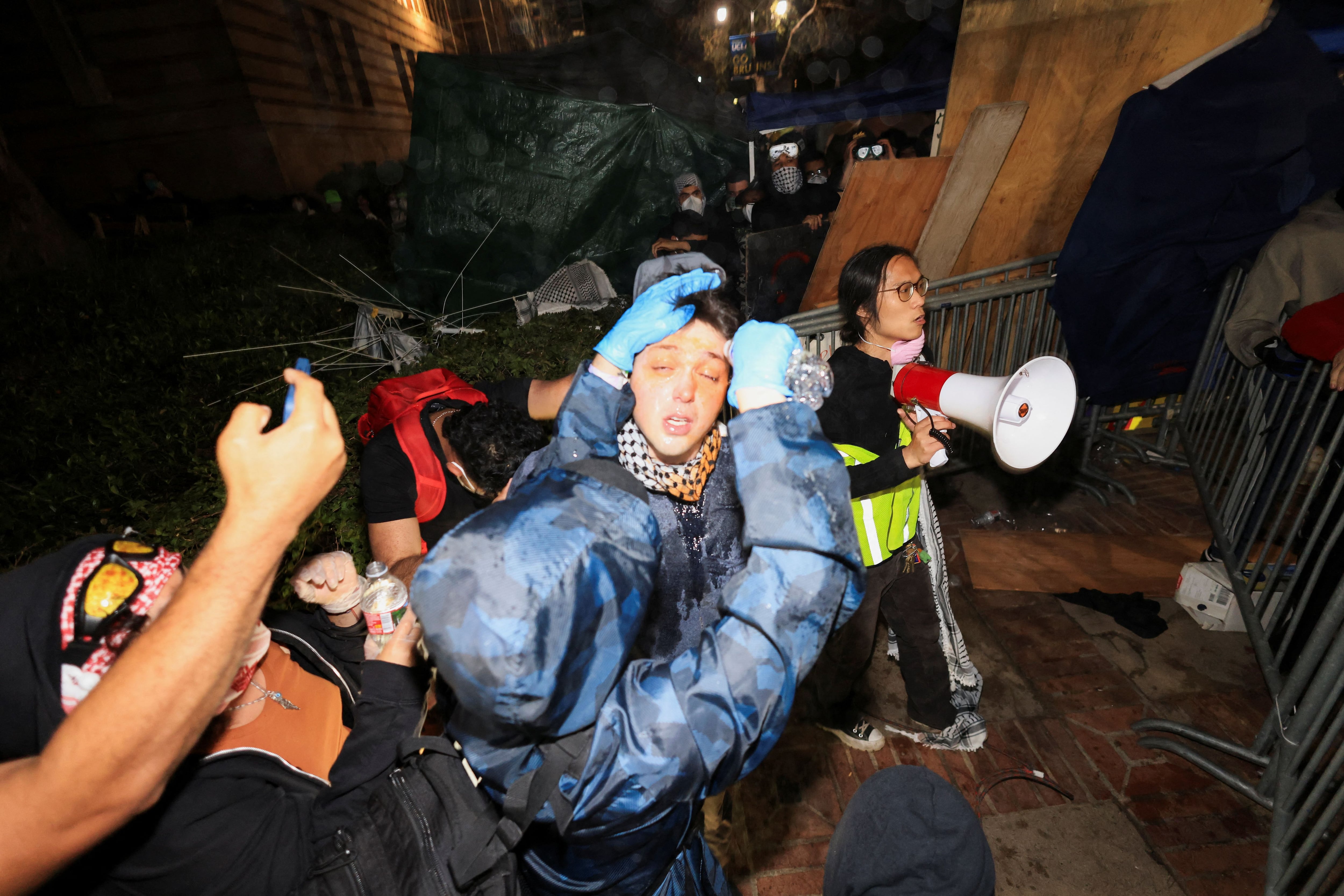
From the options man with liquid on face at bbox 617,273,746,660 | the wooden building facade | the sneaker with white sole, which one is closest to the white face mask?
the sneaker with white sole

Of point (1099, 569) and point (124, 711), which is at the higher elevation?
point (124, 711)

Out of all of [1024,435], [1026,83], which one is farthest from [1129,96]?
[1024,435]

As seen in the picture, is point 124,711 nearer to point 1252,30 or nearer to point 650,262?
point 650,262

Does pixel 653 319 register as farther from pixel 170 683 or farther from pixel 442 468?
pixel 442 468

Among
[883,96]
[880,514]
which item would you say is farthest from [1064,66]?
[883,96]

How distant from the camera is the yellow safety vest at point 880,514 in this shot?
275 centimetres

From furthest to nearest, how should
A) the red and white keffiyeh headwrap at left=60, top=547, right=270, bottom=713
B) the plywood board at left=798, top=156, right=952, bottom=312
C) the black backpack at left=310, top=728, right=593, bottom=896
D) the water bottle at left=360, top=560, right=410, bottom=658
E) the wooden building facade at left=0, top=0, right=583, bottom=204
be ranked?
the wooden building facade at left=0, top=0, right=583, bottom=204 → the plywood board at left=798, top=156, right=952, bottom=312 → the water bottle at left=360, top=560, right=410, bottom=658 → the black backpack at left=310, top=728, right=593, bottom=896 → the red and white keffiyeh headwrap at left=60, top=547, right=270, bottom=713

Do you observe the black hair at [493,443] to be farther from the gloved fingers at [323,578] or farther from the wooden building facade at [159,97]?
the wooden building facade at [159,97]

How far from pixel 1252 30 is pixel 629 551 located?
6028 millimetres

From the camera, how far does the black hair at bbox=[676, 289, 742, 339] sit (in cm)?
192

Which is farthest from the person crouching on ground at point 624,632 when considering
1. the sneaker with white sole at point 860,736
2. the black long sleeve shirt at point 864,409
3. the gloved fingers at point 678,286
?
the sneaker with white sole at point 860,736

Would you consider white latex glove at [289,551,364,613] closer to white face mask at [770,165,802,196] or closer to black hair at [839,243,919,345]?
black hair at [839,243,919,345]

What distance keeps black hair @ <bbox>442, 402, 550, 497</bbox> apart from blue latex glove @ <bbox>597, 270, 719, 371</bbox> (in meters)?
1.27

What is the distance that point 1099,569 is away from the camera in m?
4.62
